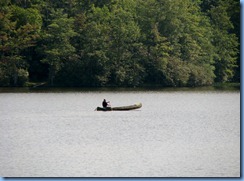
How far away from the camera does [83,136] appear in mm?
38656

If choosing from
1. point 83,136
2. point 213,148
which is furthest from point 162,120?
point 213,148

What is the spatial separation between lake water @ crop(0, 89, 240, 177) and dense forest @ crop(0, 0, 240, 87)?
14905 millimetres

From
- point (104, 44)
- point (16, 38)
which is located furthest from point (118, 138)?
point (104, 44)

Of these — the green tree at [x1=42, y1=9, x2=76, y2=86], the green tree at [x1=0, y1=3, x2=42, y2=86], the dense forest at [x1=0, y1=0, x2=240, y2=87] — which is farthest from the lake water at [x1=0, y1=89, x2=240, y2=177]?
the dense forest at [x1=0, y1=0, x2=240, y2=87]

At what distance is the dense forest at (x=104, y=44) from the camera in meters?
79.6

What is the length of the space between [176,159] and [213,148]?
3870 mm

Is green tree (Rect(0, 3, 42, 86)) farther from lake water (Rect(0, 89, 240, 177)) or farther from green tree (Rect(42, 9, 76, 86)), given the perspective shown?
lake water (Rect(0, 89, 240, 177))

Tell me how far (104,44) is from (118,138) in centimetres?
4503

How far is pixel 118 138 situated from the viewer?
124ft

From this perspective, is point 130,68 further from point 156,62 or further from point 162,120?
point 162,120

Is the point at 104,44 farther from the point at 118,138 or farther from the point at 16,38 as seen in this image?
the point at 118,138

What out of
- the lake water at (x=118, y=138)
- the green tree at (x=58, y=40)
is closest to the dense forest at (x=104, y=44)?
the green tree at (x=58, y=40)

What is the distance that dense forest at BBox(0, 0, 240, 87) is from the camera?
7962cm

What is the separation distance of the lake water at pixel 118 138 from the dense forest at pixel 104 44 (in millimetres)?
14905
